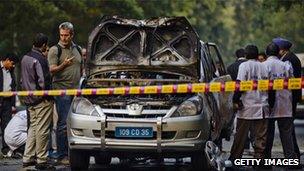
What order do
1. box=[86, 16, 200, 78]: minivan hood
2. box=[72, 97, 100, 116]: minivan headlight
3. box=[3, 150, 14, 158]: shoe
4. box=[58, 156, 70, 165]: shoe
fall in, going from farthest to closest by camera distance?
box=[3, 150, 14, 158]: shoe < box=[58, 156, 70, 165]: shoe < box=[86, 16, 200, 78]: minivan hood < box=[72, 97, 100, 116]: minivan headlight

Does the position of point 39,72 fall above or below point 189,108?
above

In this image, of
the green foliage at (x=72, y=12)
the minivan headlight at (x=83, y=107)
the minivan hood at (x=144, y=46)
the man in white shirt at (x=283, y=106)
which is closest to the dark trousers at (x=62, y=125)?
the minivan hood at (x=144, y=46)

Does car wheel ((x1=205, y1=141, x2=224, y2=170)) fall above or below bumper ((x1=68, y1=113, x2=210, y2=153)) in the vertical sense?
below

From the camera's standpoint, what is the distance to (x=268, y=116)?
33.1 feet

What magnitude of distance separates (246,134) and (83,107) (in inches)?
93.8

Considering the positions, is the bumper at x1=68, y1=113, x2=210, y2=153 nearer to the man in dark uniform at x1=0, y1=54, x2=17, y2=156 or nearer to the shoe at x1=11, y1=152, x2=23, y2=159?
the shoe at x1=11, y1=152, x2=23, y2=159

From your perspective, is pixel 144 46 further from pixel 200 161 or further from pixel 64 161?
pixel 64 161

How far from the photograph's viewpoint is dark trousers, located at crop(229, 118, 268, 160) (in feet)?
33.0

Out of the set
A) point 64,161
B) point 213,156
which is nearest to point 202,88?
point 213,156

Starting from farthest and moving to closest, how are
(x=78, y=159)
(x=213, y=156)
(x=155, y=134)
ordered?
(x=78, y=159)
(x=213, y=156)
(x=155, y=134)

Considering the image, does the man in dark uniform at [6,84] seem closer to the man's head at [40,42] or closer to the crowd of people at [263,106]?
the man's head at [40,42]

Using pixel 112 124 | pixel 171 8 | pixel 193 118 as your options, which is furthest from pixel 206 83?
pixel 171 8

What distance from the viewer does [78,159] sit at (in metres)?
9.55

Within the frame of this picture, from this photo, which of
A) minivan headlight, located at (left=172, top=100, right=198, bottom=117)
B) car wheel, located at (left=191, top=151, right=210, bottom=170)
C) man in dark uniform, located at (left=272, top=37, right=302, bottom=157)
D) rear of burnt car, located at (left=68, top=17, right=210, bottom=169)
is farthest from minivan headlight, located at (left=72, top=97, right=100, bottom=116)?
man in dark uniform, located at (left=272, top=37, right=302, bottom=157)
